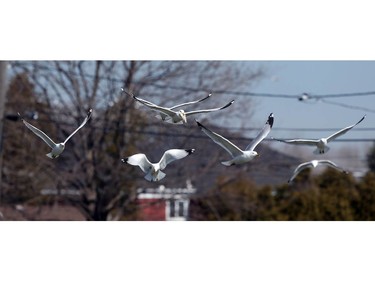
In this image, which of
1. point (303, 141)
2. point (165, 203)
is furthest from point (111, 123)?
point (303, 141)

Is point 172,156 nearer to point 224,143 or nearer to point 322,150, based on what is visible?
point 224,143

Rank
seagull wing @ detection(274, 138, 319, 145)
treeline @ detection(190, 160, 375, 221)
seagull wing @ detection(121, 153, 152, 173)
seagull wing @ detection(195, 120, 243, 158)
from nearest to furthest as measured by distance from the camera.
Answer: seagull wing @ detection(195, 120, 243, 158) → seagull wing @ detection(274, 138, 319, 145) → seagull wing @ detection(121, 153, 152, 173) → treeline @ detection(190, 160, 375, 221)

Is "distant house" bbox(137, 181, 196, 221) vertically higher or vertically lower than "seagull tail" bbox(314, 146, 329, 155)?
higher

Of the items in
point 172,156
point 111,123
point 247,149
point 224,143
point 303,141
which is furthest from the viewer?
point 111,123

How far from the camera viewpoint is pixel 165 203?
78.0ft

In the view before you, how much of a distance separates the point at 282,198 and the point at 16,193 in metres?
6.31

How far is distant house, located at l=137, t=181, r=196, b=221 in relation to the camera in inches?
848

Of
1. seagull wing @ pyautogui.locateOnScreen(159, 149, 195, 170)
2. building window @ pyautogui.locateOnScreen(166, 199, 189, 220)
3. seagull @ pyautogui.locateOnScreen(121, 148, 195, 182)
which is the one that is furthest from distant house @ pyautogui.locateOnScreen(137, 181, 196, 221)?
seagull @ pyautogui.locateOnScreen(121, 148, 195, 182)

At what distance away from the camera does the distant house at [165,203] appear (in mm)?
21531

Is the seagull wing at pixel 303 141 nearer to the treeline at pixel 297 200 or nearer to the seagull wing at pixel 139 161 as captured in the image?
the seagull wing at pixel 139 161

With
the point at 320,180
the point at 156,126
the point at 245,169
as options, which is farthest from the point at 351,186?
the point at 156,126

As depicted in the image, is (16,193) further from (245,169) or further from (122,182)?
(245,169)

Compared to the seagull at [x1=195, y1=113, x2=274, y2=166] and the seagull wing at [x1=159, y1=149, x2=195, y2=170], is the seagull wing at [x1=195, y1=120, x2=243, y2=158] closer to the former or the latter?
the seagull at [x1=195, y1=113, x2=274, y2=166]

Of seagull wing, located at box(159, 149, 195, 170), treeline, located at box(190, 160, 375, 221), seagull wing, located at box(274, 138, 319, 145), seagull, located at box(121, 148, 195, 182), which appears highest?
treeline, located at box(190, 160, 375, 221)
